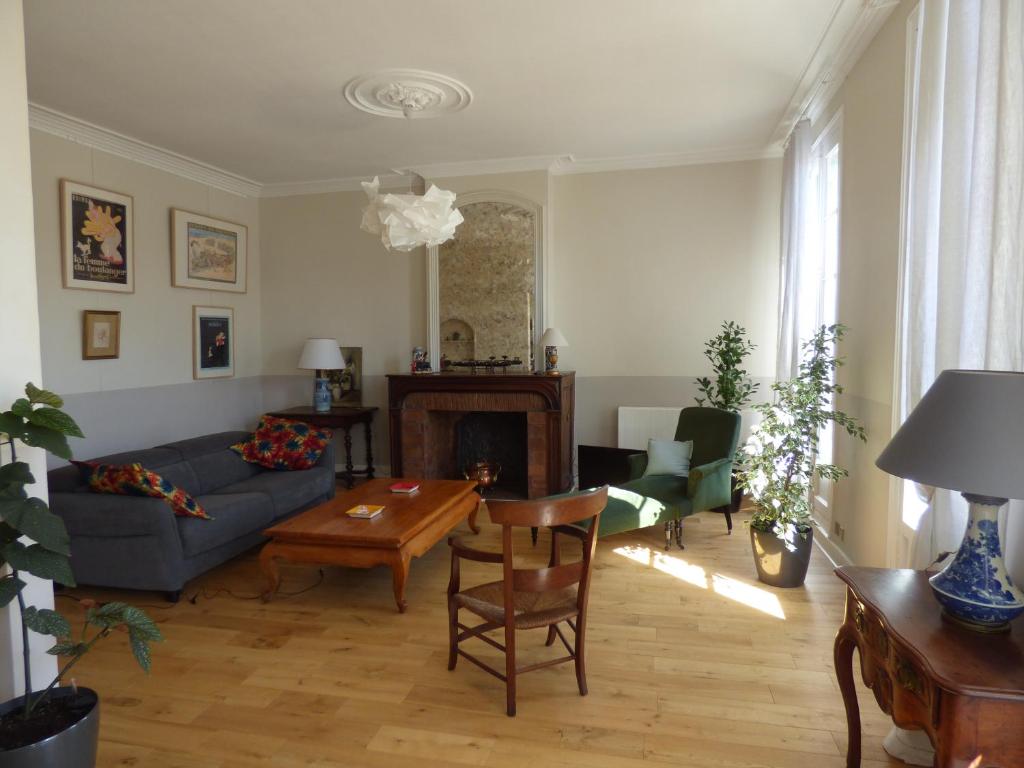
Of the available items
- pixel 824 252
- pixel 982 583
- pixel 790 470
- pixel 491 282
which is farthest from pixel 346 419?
pixel 982 583

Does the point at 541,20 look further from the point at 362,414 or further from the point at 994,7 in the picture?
the point at 362,414

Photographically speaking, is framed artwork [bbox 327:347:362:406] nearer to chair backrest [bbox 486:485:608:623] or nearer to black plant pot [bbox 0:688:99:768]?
chair backrest [bbox 486:485:608:623]

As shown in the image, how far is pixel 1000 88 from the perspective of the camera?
1.83 meters

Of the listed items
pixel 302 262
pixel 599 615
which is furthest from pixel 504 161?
pixel 599 615

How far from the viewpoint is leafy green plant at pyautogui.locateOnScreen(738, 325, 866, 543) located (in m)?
3.53

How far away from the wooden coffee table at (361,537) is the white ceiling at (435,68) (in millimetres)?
2739

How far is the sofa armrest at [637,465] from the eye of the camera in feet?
15.9

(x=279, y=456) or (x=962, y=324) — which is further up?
(x=962, y=324)

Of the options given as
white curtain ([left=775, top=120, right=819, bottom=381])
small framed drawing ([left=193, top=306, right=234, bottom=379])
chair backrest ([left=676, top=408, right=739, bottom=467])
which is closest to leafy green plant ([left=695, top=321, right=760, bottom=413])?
chair backrest ([left=676, top=408, right=739, bottom=467])

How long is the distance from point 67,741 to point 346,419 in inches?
166

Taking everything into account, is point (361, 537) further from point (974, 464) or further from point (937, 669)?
point (974, 464)

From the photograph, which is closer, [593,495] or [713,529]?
[593,495]

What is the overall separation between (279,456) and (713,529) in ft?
11.6

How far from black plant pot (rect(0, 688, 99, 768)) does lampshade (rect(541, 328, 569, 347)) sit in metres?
4.17
